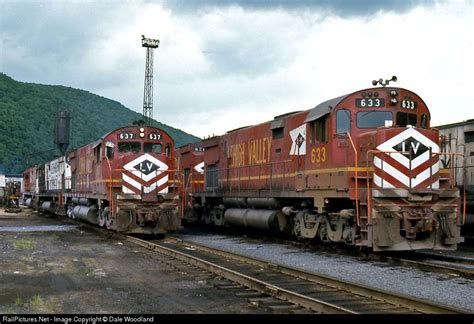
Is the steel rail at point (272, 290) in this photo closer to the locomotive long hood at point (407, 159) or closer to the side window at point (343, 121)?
the locomotive long hood at point (407, 159)

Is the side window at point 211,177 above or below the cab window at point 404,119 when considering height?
below

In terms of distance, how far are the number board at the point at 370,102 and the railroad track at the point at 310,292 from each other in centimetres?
453

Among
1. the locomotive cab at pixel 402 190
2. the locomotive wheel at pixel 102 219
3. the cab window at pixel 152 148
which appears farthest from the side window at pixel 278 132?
the locomotive wheel at pixel 102 219

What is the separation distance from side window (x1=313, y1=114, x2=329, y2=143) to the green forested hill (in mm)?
62800

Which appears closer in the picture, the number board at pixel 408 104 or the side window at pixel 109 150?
the number board at pixel 408 104

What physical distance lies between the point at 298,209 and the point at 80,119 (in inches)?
5985

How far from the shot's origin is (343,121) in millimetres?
14219

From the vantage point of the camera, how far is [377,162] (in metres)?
13.0

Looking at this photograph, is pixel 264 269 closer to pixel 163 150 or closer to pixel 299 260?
pixel 299 260

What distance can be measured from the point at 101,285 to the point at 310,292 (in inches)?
136

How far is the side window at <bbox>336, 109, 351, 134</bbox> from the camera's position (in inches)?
557

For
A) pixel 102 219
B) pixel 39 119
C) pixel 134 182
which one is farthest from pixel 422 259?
pixel 39 119

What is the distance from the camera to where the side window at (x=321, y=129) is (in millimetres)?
14723
